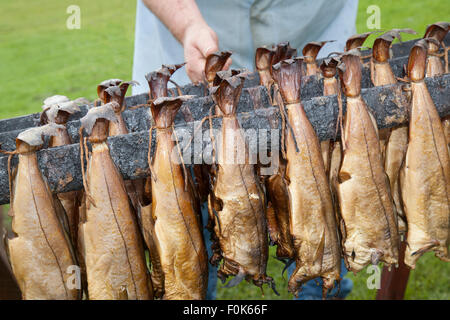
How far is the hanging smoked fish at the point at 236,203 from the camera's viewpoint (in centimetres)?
130

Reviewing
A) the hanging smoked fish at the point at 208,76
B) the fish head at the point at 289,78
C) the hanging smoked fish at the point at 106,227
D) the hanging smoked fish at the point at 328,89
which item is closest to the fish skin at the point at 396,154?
the hanging smoked fish at the point at 328,89

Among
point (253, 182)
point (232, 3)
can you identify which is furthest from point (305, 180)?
Answer: point (232, 3)

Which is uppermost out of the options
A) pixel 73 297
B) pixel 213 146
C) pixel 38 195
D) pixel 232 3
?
pixel 232 3

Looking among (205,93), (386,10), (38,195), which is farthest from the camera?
(386,10)

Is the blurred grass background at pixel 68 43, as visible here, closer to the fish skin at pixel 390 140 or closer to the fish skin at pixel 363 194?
the fish skin at pixel 390 140

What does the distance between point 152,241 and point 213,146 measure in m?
0.41

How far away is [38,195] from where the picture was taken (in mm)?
1238

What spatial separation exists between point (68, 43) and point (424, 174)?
9.07m

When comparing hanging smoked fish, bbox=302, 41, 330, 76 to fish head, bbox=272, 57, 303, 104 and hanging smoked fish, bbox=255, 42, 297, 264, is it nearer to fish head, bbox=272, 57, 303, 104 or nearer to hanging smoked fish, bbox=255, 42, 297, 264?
hanging smoked fish, bbox=255, 42, 297, 264

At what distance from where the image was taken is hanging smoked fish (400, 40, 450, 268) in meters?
1.42

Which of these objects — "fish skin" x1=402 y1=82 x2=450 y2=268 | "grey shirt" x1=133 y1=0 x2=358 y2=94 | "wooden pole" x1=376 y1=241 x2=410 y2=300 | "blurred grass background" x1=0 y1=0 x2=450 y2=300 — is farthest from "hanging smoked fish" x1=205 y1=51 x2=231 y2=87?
"blurred grass background" x1=0 y1=0 x2=450 y2=300

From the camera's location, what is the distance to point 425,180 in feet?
4.77

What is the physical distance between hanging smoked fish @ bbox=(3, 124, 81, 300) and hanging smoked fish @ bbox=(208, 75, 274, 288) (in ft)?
1.60

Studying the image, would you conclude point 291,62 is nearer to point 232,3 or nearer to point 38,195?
point 38,195
